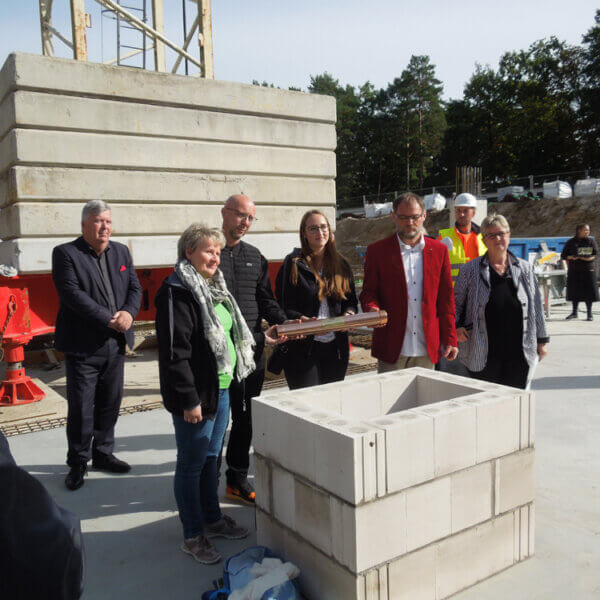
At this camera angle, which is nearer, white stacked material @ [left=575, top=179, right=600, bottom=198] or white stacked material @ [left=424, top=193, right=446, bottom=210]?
white stacked material @ [left=575, top=179, right=600, bottom=198]

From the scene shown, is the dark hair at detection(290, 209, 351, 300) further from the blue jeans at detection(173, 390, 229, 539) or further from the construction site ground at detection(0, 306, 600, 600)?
the construction site ground at detection(0, 306, 600, 600)

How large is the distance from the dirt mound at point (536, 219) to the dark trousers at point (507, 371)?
28205 millimetres

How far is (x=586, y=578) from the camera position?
2.62 metres

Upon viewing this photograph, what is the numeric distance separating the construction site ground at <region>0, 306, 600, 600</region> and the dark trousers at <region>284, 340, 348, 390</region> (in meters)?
0.88

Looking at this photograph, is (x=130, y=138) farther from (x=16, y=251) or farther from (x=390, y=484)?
(x=390, y=484)

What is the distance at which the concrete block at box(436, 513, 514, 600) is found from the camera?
96.6 inches

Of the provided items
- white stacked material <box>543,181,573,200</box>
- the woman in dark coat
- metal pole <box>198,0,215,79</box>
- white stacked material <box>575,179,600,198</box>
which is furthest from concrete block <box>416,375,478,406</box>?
white stacked material <box>543,181,573,200</box>

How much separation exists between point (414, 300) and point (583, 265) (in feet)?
29.0

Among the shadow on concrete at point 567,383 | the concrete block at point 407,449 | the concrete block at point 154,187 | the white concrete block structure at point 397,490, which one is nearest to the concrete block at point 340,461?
the white concrete block structure at point 397,490

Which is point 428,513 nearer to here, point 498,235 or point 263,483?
point 263,483

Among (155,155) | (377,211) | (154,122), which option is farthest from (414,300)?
(377,211)

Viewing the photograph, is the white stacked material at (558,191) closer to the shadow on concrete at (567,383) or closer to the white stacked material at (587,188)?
the white stacked material at (587,188)

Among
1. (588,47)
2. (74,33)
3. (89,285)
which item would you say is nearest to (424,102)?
(588,47)

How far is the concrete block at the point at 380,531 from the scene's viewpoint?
218cm
